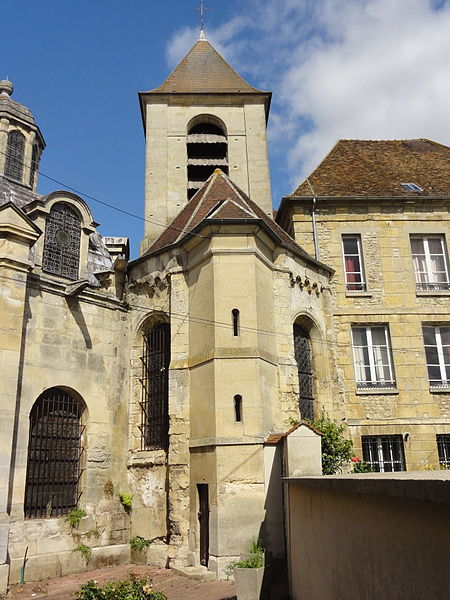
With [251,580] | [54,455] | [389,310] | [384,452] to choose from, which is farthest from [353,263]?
[251,580]

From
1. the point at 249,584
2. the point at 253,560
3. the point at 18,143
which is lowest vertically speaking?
the point at 249,584

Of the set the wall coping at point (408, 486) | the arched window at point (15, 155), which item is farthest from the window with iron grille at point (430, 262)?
the arched window at point (15, 155)

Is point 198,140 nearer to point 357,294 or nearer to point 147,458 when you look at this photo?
point 357,294

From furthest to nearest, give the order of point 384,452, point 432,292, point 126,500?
point 432,292
point 384,452
point 126,500

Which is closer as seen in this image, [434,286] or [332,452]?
[332,452]

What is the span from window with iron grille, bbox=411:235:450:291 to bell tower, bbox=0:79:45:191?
46.2ft

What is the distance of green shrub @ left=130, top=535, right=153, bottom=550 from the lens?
39.8 ft

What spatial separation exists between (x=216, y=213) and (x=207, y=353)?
3422 mm

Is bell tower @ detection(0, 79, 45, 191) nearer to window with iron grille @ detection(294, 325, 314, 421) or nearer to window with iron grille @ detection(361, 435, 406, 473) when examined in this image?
window with iron grille @ detection(294, 325, 314, 421)

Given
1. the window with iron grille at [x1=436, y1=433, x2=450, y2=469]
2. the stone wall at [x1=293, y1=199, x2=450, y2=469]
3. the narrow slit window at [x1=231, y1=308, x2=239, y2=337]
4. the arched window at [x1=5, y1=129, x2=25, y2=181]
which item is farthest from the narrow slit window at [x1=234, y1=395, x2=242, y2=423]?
the arched window at [x1=5, y1=129, x2=25, y2=181]

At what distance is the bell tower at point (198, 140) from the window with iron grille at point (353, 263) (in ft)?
9.84

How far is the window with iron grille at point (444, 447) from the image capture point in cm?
1447

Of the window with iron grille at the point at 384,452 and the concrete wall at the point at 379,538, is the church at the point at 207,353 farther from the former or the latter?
the concrete wall at the point at 379,538

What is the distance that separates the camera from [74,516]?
11648mm
